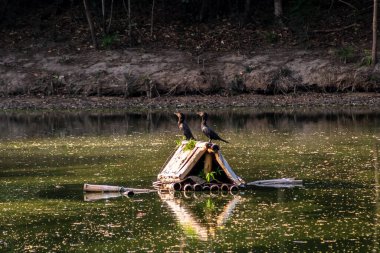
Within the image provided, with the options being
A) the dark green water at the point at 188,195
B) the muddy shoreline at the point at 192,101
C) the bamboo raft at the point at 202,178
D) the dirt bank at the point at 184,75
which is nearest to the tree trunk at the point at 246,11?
the dirt bank at the point at 184,75

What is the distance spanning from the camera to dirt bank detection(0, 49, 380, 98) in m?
39.1

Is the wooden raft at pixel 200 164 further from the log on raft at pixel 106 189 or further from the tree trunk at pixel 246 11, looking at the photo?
the tree trunk at pixel 246 11

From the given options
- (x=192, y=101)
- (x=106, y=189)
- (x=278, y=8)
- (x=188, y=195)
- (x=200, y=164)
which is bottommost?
(x=188, y=195)

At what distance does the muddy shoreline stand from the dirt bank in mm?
419

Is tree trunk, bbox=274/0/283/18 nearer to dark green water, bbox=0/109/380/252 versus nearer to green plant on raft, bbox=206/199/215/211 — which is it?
dark green water, bbox=0/109/380/252

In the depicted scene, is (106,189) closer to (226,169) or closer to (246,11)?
(226,169)

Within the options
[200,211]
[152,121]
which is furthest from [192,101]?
[200,211]

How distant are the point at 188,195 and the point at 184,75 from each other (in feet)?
69.8

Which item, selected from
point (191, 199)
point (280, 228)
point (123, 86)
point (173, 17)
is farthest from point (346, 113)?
point (280, 228)

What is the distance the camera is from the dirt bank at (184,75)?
3912cm

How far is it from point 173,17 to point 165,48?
338 centimetres

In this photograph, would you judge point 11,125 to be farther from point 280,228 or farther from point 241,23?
point 280,228

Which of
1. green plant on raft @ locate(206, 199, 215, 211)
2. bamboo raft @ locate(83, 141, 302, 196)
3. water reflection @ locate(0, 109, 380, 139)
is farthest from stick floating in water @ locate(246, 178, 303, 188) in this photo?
water reflection @ locate(0, 109, 380, 139)

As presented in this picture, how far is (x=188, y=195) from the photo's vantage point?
1873 cm
